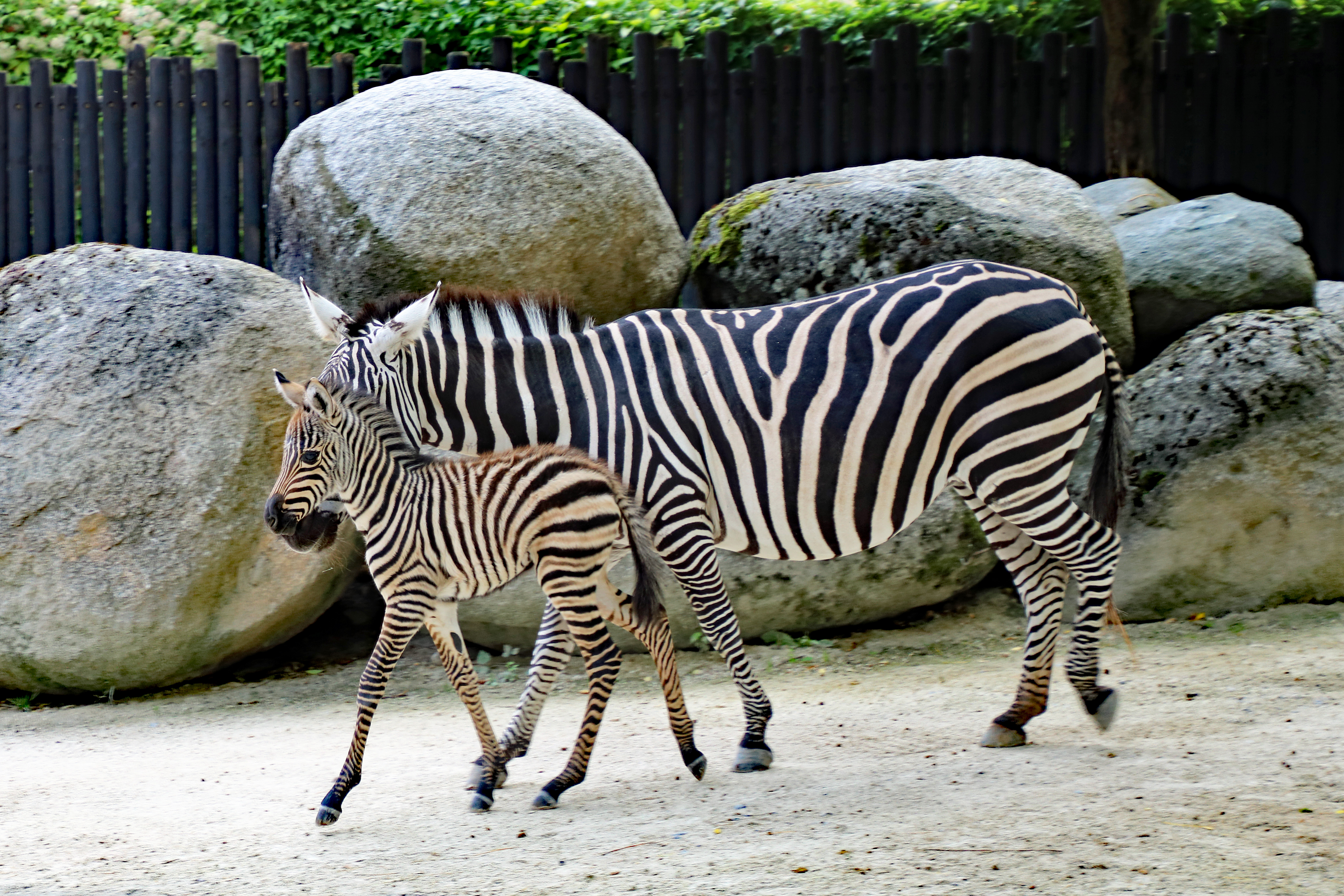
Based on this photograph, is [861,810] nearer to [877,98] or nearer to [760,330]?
[760,330]

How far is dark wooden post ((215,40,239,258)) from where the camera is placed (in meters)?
8.02

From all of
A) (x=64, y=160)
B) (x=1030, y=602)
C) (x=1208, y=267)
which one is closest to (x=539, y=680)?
(x=1030, y=602)

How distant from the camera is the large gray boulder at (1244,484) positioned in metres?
6.26

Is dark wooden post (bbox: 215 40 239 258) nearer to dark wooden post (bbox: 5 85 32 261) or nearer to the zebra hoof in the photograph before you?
dark wooden post (bbox: 5 85 32 261)

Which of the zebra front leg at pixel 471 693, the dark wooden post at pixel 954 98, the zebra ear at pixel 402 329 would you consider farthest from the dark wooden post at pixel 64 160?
the dark wooden post at pixel 954 98

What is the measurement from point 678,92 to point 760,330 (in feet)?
13.2

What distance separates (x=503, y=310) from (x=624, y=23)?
5.76 meters

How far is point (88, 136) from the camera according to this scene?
8102mm

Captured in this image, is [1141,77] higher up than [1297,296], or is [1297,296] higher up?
[1141,77]

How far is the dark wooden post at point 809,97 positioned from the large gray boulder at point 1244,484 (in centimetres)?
311

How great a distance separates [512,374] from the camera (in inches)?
181

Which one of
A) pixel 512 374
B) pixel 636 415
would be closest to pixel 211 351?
pixel 512 374

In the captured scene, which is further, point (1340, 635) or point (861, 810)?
point (1340, 635)

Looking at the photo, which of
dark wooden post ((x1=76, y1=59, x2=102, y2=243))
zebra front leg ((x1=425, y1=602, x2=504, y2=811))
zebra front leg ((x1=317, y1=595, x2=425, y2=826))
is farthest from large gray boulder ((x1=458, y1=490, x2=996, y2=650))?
dark wooden post ((x1=76, y1=59, x2=102, y2=243))
